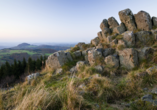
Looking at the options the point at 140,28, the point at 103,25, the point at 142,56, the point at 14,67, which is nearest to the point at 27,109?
the point at 142,56

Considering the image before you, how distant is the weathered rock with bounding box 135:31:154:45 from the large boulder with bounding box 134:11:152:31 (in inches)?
81.9

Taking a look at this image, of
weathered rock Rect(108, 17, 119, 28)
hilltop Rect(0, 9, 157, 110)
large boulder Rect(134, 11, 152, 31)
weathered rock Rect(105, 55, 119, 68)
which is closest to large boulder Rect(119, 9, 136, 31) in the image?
hilltop Rect(0, 9, 157, 110)

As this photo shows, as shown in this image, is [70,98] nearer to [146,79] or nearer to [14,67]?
[146,79]

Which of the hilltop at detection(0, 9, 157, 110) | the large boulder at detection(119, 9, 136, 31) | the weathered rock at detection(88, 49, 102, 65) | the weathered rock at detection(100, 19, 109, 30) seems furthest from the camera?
the weathered rock at detection(100, 19, 109, 30)

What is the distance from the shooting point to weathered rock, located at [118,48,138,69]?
7.82 metres

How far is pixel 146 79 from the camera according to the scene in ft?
16.1

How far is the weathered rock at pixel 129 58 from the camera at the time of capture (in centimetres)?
782

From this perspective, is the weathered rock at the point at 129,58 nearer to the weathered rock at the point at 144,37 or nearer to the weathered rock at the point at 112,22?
the weathered rock at the point at 144,37

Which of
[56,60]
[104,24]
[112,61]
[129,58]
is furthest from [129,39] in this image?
[56,60]

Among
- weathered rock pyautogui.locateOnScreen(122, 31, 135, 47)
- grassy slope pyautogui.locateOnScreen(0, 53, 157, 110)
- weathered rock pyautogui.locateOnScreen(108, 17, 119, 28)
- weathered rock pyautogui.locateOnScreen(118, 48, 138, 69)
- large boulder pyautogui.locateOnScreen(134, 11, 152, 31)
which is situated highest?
weathered rock pyautogui.locateOnScreen(108, 17, 119, 28)

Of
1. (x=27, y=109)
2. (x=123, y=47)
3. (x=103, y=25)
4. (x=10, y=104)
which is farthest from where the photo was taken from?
(x=103, y=25)

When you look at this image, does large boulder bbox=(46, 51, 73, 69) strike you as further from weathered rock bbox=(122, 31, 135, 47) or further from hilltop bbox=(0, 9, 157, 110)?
weathered rock bbox=(122, 31, 135, 47)

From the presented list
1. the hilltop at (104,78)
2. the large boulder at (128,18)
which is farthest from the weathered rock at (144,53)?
the large boulder at (128,18)

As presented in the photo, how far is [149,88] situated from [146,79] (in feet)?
2.25
